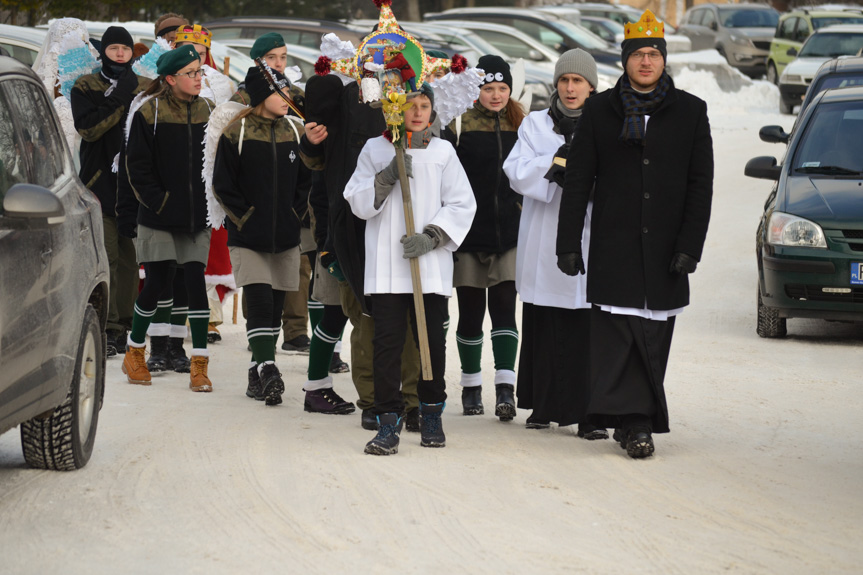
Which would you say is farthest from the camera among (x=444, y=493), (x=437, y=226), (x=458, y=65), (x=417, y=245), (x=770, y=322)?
(x=770, y=322)

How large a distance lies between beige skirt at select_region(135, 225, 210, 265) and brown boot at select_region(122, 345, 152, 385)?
0.58 m

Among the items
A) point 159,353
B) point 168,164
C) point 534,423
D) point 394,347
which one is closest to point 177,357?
point 159,353

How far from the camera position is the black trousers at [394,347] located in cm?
694

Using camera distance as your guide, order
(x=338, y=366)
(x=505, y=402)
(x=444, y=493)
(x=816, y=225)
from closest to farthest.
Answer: (x=444, y=493) → (x=505, y=402) → (x=338, y=366) → (x=816, y=225)

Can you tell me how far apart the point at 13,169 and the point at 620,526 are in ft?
9.09

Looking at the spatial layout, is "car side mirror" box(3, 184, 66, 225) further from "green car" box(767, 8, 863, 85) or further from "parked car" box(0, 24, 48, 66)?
"green car" box(767, 8, 863, 85)

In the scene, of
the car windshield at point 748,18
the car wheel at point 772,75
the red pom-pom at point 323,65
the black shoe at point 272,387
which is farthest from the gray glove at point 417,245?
the car windshield at point 748,18

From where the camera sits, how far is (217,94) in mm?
9688

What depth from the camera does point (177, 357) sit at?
9.66 metres

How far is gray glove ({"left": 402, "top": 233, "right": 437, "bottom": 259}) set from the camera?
268 inches

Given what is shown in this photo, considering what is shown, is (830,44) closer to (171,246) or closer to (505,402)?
(171,246)

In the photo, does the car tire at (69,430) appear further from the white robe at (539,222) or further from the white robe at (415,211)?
the white robe at (539,222)

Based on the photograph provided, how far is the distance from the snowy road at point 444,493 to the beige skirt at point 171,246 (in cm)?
80

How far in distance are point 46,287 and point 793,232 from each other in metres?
6.71
